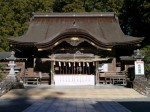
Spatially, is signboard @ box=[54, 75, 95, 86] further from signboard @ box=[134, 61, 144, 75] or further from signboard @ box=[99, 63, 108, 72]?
signboard @ box=[134, 61, 144, 75]

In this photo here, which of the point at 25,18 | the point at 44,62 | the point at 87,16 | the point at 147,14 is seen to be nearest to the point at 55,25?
the point at 87,16

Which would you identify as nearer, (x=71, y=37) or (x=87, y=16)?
(x=71, y=37)

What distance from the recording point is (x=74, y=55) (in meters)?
22.8

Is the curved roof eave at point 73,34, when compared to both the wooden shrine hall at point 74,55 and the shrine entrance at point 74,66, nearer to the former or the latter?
the wooden shrine hall at point 74,55

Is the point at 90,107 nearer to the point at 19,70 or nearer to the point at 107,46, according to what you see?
the point at 107,46

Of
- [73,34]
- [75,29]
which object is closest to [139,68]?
[75,29]

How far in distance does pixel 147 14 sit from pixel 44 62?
11.7 meters

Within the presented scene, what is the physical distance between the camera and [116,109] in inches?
404

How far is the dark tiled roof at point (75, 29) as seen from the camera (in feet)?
72.9

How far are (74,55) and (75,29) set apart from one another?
1.97 meters

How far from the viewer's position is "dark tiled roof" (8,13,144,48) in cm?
2223

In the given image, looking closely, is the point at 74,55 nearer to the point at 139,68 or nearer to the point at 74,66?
the point at 74,66

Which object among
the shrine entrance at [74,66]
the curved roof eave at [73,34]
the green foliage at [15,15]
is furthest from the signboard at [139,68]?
the green foliage at [15,15]

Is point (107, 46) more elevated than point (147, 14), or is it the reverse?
point (147, 14)
